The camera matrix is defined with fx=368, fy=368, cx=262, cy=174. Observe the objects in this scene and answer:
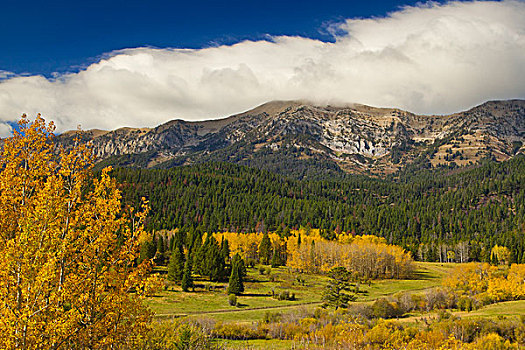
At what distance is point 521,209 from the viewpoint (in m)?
199

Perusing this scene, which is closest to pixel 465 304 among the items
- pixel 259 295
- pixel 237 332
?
pixel 259 295

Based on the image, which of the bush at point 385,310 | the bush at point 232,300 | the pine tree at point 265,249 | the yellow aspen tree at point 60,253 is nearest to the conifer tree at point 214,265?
the bush at point 232,300

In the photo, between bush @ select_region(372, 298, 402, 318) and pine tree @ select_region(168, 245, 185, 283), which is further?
pine tree @ select_region(168, 245, 185, 283)

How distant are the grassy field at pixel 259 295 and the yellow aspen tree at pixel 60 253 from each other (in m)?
35.5

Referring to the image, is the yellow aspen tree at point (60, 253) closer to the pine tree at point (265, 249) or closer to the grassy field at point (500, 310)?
the grassy field at point (500, 310)

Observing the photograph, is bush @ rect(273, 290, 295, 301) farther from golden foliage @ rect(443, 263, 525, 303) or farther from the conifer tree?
golden foliage @ rect(443, 263, 525, 303)

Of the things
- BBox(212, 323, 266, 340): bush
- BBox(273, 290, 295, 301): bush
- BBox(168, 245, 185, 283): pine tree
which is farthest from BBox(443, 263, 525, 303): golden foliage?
BBox(168, 245, 185, 283): pine tree

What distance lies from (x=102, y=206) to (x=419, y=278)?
109347 mm

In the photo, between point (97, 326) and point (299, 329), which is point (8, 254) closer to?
point (97, 326)

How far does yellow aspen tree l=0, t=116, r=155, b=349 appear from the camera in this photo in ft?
36.4

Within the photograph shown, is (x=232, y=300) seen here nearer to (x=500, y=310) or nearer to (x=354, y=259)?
(x=500, y=310)

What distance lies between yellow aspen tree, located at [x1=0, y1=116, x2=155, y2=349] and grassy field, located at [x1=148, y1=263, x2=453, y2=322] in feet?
116

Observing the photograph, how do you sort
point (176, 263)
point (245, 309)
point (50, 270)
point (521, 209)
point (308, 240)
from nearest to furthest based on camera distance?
point (50, 270)
point (245, 309)
point (176, 263)
point (308, 240)
point (521, 209)

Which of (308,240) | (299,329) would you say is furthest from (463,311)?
Answer: (308,240)
